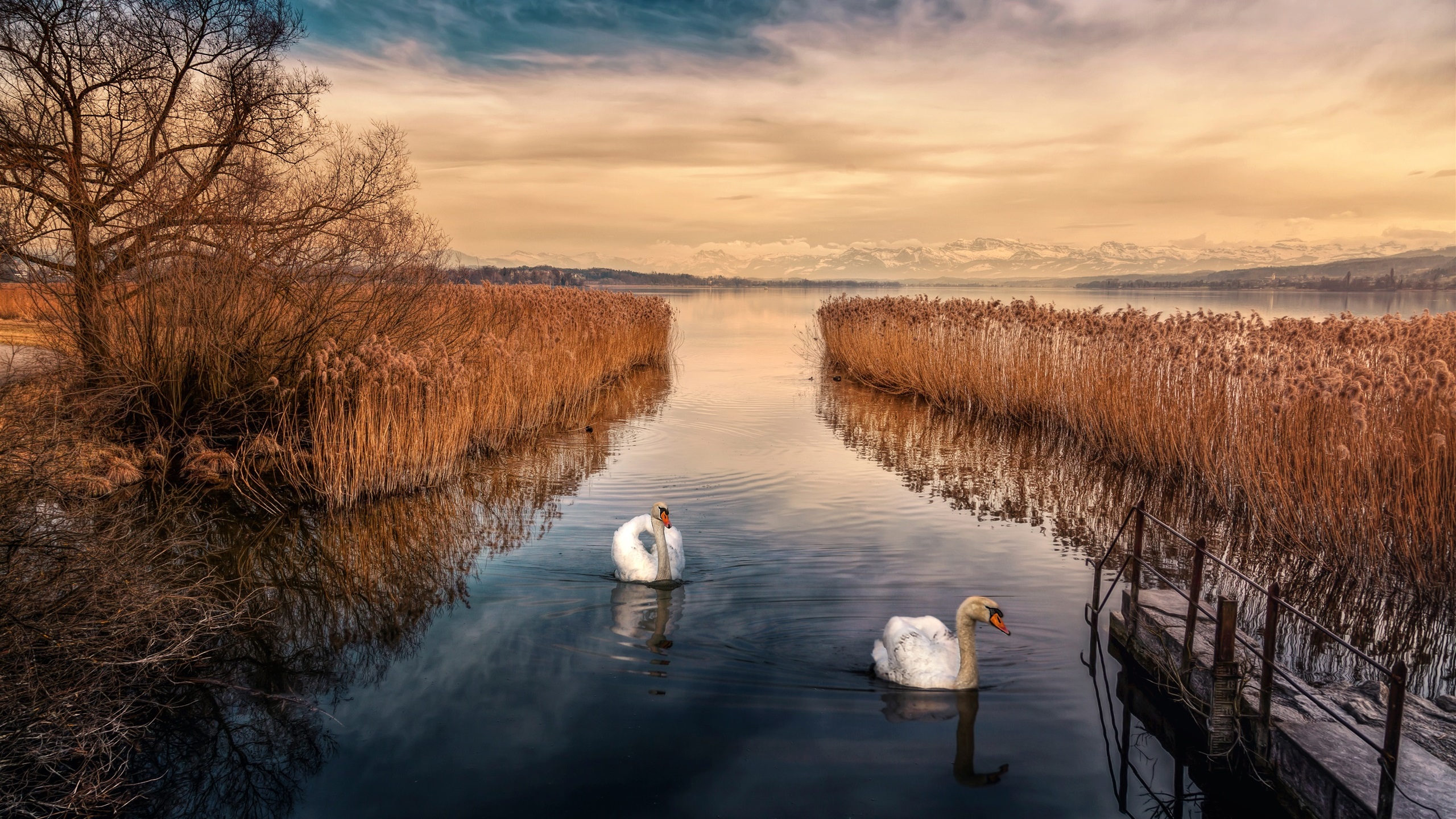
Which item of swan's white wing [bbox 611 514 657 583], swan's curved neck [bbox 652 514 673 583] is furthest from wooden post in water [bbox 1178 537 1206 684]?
swan's white wing [bbox 611 514 657 583]

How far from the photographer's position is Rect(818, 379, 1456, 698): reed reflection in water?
19.6 ft

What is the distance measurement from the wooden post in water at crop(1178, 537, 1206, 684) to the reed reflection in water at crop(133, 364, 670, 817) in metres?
3.39

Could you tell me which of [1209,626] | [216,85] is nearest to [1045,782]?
→ [1209,626]

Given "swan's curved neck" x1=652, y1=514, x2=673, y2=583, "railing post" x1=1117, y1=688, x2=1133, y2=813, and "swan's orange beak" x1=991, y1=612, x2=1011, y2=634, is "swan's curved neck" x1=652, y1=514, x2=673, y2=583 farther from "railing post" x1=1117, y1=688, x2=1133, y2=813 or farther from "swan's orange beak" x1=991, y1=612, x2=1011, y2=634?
"railing post" x1=1117, y1=688, x2=1133, y2=813

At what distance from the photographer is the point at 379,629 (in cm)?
640

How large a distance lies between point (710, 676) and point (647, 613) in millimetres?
1148

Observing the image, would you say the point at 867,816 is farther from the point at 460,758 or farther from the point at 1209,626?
the point at 1209,626

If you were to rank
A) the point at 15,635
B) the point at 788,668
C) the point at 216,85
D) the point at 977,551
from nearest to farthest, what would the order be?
the point at 15,635
the point at 788,668
the point at 977,551
the point at 216,85

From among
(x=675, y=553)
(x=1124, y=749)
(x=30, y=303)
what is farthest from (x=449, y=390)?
(x=1124, y=749)

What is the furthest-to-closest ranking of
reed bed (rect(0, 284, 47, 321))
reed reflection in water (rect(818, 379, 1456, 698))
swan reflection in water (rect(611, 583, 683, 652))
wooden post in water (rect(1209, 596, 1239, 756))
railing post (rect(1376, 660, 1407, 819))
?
1. reed bed (rect(0, 284, 47, 321))
2. swan reflection in water (rect(611, 583, 683, 652))
3. reed reflection in water (rect(818, 379, 1456, 698))
4. wooden post in water (rect(1209, 596, 1239, 756))
5. railing post (rect(1376, 660, 1407, 819))

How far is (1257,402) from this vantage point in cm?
959

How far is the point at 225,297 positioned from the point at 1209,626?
1062cm

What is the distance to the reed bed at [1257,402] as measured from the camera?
6.99 metres

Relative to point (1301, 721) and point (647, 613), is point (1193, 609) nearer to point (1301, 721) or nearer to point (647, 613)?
point (1301, 721)
